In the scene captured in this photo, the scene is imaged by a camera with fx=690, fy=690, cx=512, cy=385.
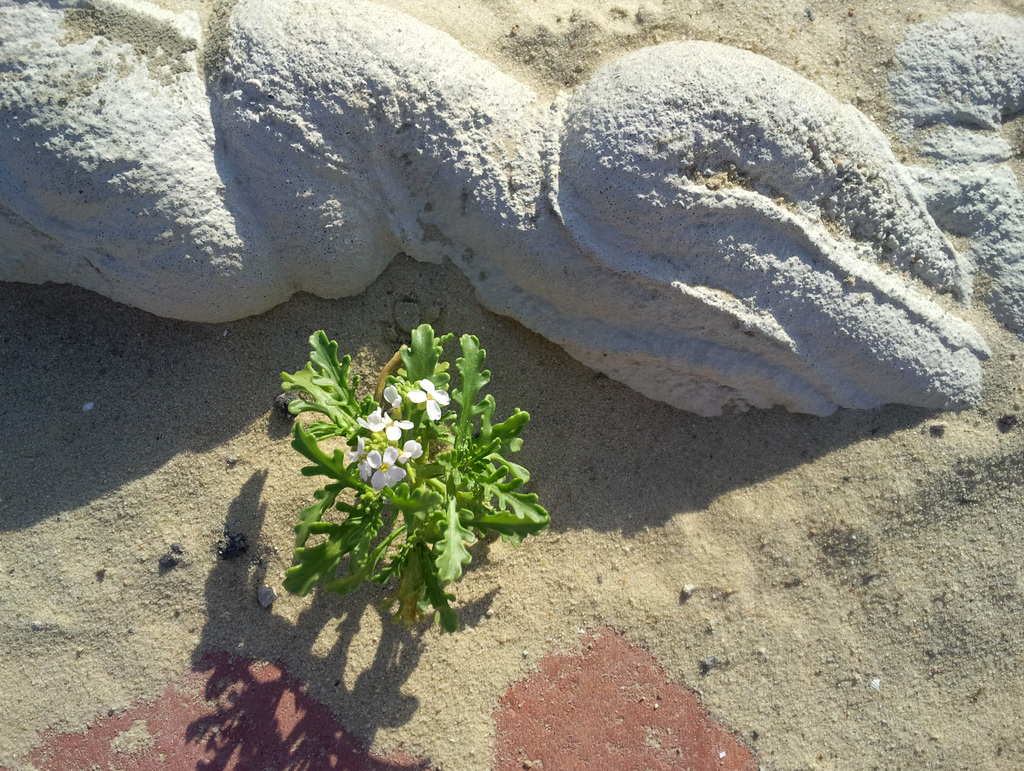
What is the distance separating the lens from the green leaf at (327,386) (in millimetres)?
2279

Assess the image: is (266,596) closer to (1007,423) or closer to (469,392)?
(469,392)

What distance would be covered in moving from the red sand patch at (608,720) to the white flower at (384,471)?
1.26 metres

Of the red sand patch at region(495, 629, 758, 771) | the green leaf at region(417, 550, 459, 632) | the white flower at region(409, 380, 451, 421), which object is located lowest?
the red sand patch at region(495, 629, 758, 771)

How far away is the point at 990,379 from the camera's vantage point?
2730 millimetres

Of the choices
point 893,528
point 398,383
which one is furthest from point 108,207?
point 893,528

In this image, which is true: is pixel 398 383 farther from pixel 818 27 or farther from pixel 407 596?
pixel 818 27

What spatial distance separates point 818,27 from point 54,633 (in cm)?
393

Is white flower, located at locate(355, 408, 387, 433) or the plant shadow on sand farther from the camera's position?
the plant shadow on sand

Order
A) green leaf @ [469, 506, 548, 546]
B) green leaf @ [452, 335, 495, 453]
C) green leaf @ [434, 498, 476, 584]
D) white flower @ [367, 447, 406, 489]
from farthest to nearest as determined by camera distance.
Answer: green leaf @ [452, 335, 495, 453] < green leaf @ [469, 506, 548, 546] < green leaf @ [434, 498, 476, 584] < white flower @ [367, 447, 406, 489]

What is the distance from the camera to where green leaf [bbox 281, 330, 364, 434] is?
2279 millimetres

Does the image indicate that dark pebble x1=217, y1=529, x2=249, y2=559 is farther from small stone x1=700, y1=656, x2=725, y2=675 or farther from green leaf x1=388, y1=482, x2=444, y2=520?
small stone x1=700, y1=656, x2=725, y2=675

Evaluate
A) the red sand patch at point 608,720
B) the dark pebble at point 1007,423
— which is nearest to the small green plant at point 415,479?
the red sand patch at point 608,720

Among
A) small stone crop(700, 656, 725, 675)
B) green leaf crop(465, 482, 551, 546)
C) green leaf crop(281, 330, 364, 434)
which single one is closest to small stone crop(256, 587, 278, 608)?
green leaf crop(281, 330, 364, 434)

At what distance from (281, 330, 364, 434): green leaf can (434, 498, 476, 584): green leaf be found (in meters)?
0.44
